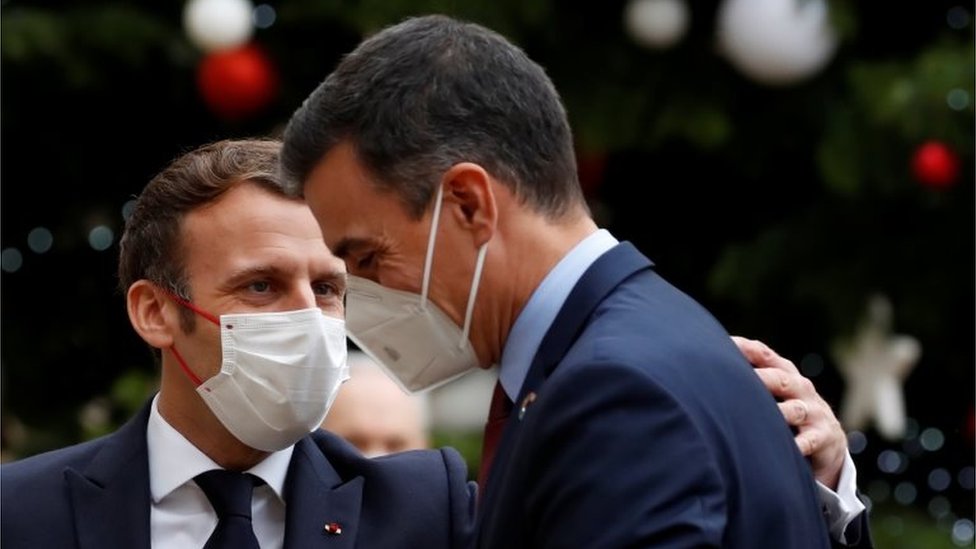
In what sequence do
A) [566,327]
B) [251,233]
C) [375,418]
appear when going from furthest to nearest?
1. [375,418]
2. [251,233]
3. [566,327]

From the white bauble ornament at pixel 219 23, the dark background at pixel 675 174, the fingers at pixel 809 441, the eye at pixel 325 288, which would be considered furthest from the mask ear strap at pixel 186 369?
the white bauble ornament at pixel 219 23

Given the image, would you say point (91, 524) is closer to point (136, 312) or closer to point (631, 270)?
point (136, 312)

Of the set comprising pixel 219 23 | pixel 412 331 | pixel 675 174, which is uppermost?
pixel 412 331

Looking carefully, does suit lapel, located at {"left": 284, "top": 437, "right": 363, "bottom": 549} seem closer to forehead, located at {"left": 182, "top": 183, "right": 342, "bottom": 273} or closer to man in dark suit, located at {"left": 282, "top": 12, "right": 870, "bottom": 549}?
forehead, located at {"left": 182, "top": 183, "right": 342, "bottom": 273}

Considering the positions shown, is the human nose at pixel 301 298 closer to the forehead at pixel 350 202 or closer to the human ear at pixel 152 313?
the human ear at pixel 152 313

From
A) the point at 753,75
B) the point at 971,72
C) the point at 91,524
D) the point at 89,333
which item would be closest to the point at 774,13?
the point at 753,75

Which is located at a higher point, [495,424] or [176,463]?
[495,424]

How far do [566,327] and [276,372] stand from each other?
98 centimetres

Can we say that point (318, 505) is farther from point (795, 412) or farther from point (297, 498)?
point (795, 412)

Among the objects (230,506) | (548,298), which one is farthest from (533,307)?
(230,506)

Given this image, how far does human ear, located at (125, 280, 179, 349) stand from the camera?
346cm

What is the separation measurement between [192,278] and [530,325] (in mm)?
1011

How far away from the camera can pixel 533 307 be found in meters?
2.57

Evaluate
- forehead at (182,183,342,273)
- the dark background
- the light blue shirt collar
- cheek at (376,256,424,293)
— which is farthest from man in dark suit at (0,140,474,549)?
the dark background
